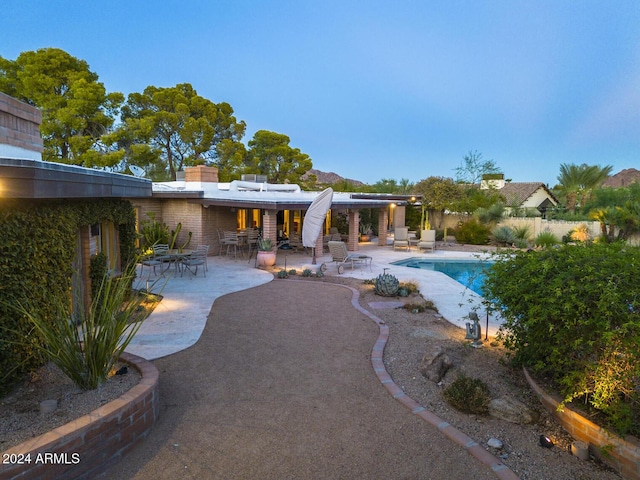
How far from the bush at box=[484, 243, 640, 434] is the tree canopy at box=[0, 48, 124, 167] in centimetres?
2521

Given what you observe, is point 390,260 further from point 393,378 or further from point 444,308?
point 393,378

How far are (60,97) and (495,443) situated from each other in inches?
1163

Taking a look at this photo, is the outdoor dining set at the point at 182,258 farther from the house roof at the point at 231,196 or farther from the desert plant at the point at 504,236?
the desert plant at the point at 504,236

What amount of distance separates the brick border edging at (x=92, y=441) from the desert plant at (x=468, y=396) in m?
3.22

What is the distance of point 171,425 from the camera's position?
3.92 m

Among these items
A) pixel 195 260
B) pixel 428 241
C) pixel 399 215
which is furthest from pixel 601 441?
pixel 399 215

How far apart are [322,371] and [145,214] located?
45.4 feet

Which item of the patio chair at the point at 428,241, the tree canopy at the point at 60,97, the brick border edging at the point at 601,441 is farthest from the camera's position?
the tree canopy at the point at 60,97

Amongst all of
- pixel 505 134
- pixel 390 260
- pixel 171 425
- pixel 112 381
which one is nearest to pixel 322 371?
pixel 171 425

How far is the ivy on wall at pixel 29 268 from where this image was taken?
4.05 meters

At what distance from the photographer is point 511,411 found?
415cm

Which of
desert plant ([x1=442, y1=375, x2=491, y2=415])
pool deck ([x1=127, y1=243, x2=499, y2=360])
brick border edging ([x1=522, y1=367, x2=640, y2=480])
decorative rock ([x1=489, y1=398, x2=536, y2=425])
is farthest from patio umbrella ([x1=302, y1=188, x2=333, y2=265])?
brick border edging ([x1=522, y1=367, x2=640, y2=480])

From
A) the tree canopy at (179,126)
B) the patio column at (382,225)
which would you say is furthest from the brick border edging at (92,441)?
the tree canopy at (179,126)

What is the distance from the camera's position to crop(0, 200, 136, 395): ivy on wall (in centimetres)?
405
